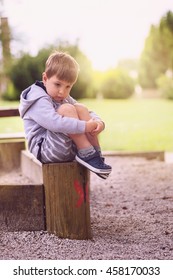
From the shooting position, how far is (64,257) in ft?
7.72

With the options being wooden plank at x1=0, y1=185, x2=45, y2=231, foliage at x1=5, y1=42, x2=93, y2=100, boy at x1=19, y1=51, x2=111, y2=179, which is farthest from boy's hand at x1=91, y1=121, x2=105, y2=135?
foliage at x1=5, y1=42, x2=93, y2=100

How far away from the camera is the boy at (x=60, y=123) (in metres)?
2.42

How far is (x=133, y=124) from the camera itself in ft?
23.7

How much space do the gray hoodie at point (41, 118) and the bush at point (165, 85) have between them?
15.8 ft

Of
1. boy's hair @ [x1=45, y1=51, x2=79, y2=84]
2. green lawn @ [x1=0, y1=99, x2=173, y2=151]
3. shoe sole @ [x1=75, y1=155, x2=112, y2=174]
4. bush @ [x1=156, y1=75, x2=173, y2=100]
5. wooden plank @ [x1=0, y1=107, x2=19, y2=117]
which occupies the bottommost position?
green lawn @ [x1=0, y1=99, x2=173, y2=151]

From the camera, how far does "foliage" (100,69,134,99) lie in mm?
6957

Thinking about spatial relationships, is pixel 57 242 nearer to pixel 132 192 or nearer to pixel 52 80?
pixel 52 80

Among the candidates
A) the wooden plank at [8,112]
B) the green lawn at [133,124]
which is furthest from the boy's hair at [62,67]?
the green lawn at [133,124]

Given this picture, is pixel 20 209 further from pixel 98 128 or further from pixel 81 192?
pixel 98 128

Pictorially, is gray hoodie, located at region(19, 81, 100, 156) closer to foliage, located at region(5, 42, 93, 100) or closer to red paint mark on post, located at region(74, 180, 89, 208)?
red paint mark on post, located at region(74, 180, 89, 208)

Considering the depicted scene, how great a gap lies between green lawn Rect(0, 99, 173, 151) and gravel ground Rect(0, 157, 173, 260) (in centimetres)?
201

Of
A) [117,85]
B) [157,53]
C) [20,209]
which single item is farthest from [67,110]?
[117,85]

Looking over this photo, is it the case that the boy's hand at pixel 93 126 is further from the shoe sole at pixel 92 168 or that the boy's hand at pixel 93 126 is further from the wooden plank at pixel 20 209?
the wooden plank at pixel 20 209

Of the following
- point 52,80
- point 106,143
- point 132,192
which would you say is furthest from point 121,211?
point 106,143
